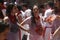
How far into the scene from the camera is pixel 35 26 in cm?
146

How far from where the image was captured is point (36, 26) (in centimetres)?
146

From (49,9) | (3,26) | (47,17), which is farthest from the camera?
(49,9)

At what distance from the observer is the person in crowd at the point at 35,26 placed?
144 cm

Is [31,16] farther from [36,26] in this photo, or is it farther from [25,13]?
[25,13]

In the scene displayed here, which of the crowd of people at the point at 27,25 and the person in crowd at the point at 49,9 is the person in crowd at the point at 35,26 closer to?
the crowd of people at the point at 27,25

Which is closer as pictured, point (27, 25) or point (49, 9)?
point (27, 25)

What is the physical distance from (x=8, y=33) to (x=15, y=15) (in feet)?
0.42

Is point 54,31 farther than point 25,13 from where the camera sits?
No

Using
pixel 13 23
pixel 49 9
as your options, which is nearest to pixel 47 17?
pixel 49 9

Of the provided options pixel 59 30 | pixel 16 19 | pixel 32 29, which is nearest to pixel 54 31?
pixel 59 30

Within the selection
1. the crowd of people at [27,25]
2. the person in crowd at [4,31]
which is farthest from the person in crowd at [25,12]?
the person in crowd at [4,31]

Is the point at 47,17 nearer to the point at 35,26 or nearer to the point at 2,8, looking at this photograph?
the point at 35,26

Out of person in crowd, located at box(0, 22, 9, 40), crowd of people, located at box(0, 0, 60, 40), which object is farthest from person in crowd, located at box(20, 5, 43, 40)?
person in crowd, located at box(0, 22, 9, 40)

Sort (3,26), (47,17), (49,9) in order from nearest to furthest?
1. (3,26)
2. (47,17)
3. (49,9)
